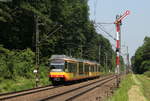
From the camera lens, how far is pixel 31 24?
59688mm

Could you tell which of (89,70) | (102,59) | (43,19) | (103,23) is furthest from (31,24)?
(102,59)

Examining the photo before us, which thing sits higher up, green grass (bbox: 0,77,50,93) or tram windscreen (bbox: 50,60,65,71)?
tram windscreen (bbox: 50,60,65,71)

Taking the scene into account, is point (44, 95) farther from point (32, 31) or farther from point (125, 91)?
point (32, 31)

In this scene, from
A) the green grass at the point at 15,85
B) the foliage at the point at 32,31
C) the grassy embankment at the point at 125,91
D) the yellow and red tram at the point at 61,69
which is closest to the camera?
the grassy embankment at the point at 125,91

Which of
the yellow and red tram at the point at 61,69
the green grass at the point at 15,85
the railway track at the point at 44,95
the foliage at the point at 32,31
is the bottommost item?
the railway track at the point at 44,95

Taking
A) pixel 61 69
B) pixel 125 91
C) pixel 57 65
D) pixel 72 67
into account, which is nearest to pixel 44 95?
pixel 125 91

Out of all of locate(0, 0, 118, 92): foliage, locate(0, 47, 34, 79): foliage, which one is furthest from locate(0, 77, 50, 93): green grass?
locate(0, 47, 34, 79): foliage

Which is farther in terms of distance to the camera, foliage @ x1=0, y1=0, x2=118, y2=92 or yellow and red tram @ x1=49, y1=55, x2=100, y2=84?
foliage @ x1=0, y1=0, x2=118, y2=92

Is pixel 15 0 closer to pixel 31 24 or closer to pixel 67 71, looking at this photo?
pixel 31 24

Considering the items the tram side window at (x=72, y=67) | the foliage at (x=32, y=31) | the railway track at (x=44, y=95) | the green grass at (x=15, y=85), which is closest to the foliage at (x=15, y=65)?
the foliage at (x=32, y=31)

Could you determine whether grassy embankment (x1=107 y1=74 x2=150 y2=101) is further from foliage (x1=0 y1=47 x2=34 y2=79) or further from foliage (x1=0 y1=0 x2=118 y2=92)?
foliage (x1=0 y1=47 x2=34 y2=79)

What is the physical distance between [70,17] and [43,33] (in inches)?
935

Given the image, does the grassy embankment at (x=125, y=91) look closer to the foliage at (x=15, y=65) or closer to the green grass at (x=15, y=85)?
the green grass at (x=15, y=85)

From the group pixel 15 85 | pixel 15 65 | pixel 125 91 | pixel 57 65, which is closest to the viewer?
pixel 125 91
